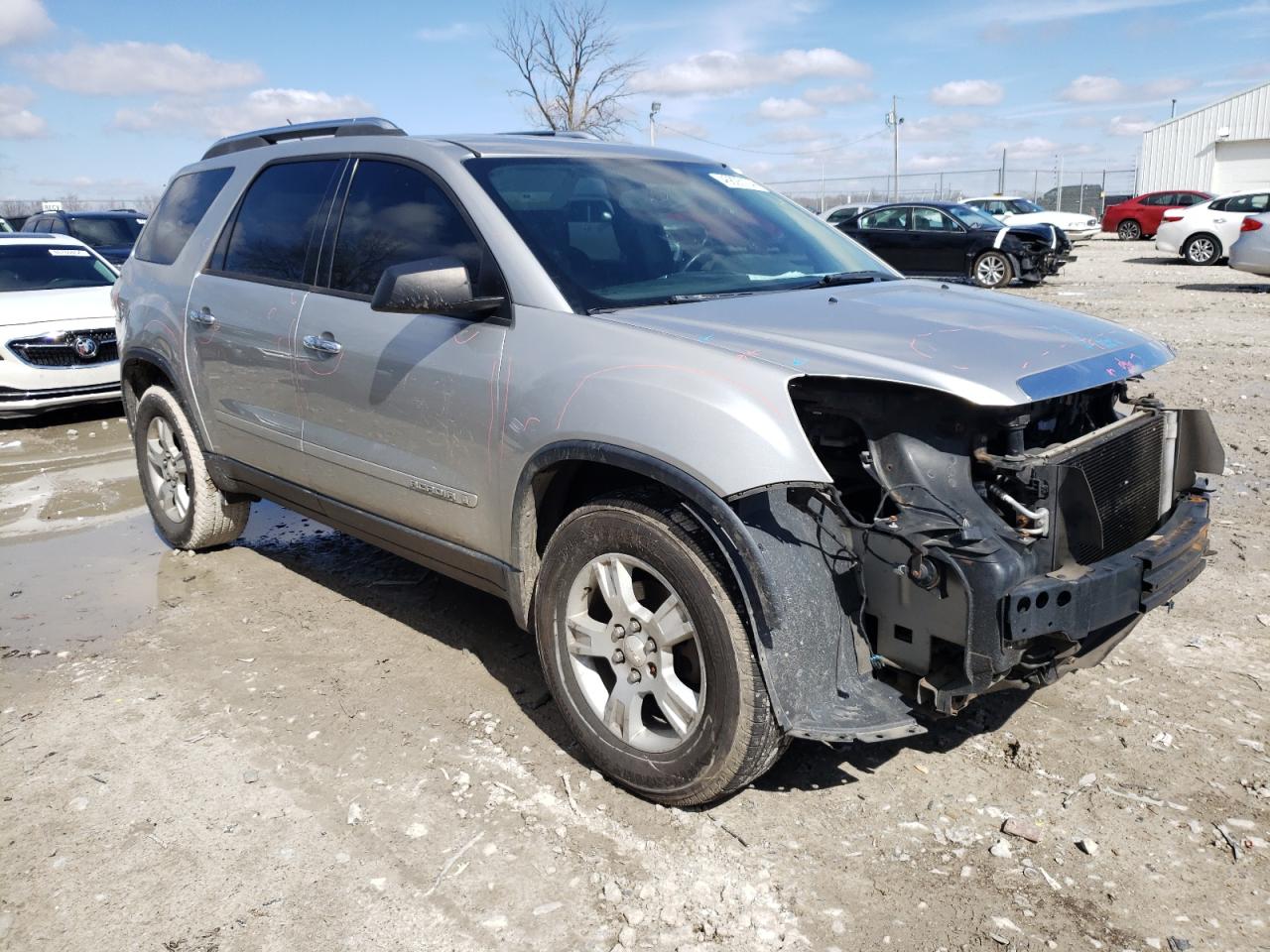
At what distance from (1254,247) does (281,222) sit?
16.4 m

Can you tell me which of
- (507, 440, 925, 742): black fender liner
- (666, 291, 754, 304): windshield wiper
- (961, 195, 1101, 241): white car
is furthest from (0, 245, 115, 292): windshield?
(961, 195, 1101, 241): white car

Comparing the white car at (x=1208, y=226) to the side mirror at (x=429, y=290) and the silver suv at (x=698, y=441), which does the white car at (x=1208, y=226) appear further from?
the side mirror at (x=429, y=290)

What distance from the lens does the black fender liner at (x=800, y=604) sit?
2668 millimetres

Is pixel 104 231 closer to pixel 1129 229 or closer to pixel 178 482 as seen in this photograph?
pixel 178 482

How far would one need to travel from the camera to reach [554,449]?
3.12 m

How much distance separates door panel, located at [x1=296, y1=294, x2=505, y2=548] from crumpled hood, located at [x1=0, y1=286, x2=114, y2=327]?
6.18 m

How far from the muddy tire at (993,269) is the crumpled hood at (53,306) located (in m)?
14.3

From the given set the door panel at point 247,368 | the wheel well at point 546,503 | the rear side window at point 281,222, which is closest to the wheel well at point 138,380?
the door panel at point 247,368

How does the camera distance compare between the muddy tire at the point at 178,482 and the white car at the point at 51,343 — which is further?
the white car at the point at 51,343

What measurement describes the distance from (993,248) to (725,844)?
57.4 feet

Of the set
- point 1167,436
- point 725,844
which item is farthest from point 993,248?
point 725,844

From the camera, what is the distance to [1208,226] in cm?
2269

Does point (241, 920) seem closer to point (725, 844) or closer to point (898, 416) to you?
point (725, 844)

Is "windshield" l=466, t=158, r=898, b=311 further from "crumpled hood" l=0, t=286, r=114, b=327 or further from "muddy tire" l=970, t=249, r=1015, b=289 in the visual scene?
"muddy tire" l=970, t=249, r=1015, b=289
